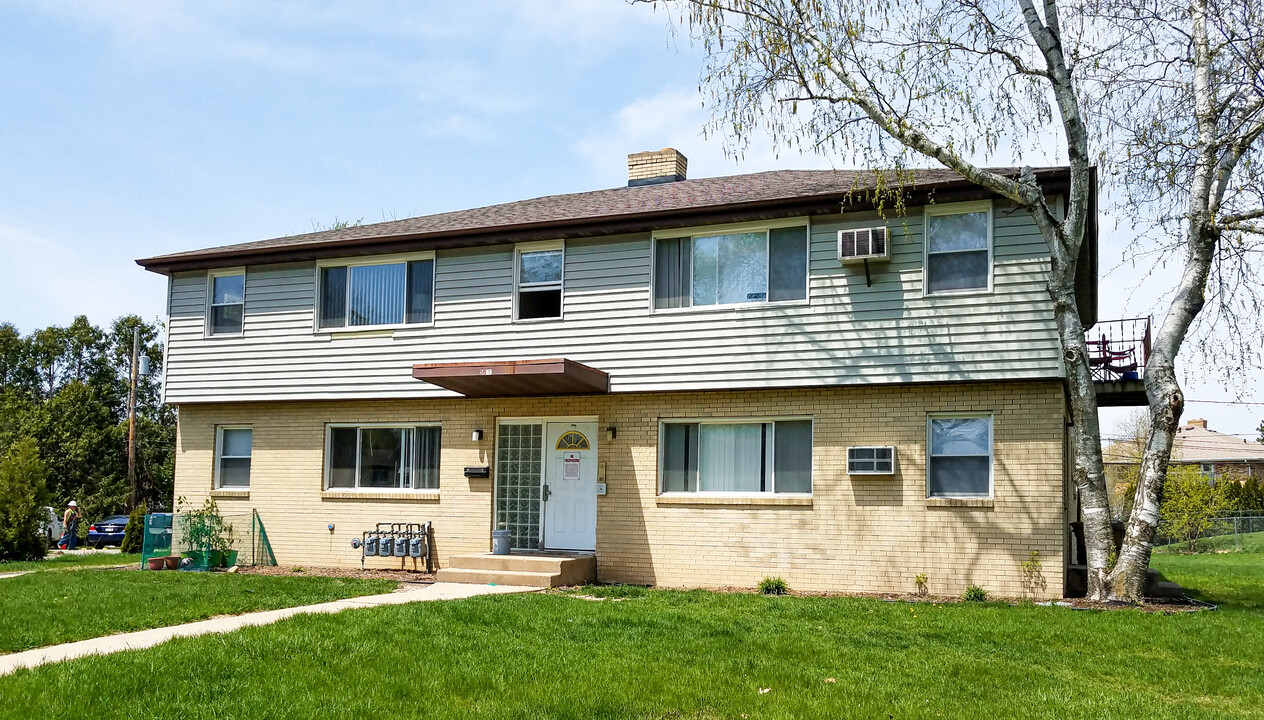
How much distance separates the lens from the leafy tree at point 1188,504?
1111 inches

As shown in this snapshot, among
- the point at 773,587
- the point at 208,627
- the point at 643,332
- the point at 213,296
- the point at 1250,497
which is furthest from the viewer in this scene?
the point at 1250,497

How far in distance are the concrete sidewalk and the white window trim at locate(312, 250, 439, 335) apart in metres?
4.85

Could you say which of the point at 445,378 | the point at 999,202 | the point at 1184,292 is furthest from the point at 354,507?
the point at 1184,292

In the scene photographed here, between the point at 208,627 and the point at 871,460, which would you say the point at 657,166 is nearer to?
the point at 871,460

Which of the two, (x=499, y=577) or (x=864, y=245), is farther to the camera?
(x=499, y=577)

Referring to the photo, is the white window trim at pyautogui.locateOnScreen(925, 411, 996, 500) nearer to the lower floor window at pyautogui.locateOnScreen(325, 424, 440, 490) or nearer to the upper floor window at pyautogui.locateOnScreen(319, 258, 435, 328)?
the lower floor window at pyautogui.locateOnScreen(325, 424, 440, 490)

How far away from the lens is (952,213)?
44.8 feet

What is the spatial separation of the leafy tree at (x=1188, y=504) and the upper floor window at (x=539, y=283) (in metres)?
20.1

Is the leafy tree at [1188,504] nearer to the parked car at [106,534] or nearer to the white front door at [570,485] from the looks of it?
the white front door at [570,485]

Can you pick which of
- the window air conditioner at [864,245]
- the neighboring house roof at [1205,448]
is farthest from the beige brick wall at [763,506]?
the neighboring house roof at [1205,448]

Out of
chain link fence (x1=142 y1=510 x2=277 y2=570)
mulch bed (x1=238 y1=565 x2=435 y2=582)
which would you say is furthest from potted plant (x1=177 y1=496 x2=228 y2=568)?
mulch bed (x1=238 y1=565 x2=435 y2=582)

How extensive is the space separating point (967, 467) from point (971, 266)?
8.67 ft

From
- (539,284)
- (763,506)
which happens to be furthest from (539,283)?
(763,506)

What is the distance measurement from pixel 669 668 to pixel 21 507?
61.2ft
